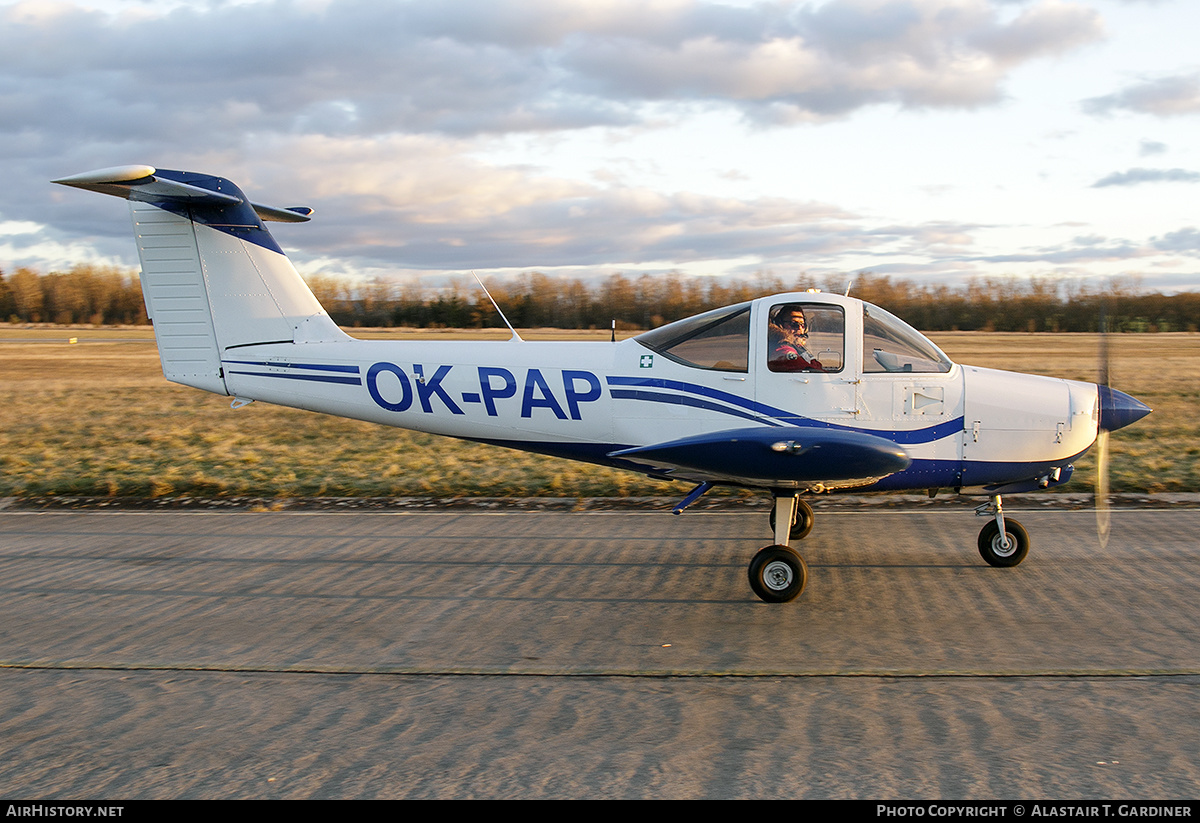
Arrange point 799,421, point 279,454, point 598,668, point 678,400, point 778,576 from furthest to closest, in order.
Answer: point 279,454
point 678,400
point 799,421
point 778,576
point 598,668

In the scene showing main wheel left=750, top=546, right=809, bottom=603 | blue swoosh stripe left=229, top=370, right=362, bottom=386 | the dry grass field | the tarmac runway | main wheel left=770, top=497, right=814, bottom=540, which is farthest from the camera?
the dry grass field

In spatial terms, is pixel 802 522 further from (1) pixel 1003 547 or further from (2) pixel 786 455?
(2) pixel 786 455

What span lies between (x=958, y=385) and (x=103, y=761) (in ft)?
19.8

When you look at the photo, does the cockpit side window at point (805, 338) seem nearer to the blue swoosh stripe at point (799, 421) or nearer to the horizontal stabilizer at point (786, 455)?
the blue swoosh stripe at point (799, 421)

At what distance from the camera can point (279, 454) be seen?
13617mm

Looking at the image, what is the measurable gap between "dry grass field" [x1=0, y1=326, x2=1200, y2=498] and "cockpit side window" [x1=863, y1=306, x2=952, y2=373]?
167 inches

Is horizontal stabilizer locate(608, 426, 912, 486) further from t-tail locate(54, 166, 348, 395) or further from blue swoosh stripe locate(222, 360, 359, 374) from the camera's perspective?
t-tail locate(54, 166, 348, 395)

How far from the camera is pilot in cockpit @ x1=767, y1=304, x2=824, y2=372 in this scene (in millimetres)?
6316

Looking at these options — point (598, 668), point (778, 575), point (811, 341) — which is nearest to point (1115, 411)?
point (811, 341)

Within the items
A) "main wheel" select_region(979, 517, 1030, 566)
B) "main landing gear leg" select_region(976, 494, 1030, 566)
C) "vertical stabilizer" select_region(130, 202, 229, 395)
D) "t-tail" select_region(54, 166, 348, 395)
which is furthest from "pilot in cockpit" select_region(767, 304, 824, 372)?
"vertical stabilizer" select_region(130, 202, 229, 395)

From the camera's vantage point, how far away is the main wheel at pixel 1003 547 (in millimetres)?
6836

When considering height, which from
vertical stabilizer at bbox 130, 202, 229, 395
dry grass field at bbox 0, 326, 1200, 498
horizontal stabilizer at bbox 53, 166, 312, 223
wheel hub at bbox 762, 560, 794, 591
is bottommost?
dry grass field at bbox 0, 326, 1200, 498

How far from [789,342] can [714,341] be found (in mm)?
581

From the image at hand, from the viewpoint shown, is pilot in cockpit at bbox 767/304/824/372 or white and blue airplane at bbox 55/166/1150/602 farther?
pilot in cockpit at bbox 767/304/824/372
